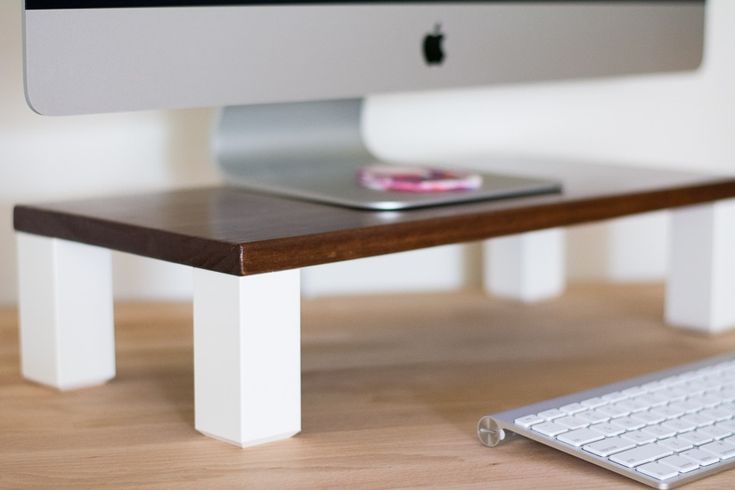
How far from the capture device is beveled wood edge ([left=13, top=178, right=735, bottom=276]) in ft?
2.59

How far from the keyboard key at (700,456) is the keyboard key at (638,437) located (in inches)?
0.9

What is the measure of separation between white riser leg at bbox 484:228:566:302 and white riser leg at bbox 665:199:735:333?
16 centimetres

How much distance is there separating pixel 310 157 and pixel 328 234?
296mm

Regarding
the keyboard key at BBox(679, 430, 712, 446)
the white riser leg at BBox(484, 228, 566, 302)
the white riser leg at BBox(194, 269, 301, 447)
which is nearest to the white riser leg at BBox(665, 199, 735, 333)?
the white riser leg at BBox(484, 228, 566, 302)

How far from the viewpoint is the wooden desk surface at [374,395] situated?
768mm

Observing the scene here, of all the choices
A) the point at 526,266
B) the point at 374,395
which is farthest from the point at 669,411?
the point at 526,266

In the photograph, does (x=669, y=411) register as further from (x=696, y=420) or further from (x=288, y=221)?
(x=288, y=221)

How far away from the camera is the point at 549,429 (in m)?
0.78

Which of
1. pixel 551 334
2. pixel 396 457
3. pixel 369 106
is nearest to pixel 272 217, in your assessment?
pixel 396 457

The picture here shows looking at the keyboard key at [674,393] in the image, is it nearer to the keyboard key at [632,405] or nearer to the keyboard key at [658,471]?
the keyboard key at [632,405]

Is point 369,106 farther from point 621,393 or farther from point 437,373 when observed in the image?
point 621,393

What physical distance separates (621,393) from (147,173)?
624mm

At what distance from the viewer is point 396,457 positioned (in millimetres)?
799

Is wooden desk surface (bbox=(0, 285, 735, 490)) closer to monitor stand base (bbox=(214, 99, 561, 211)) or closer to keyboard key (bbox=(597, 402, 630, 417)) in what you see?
keyboard key (bbox=(597, 402, 630, 417))
